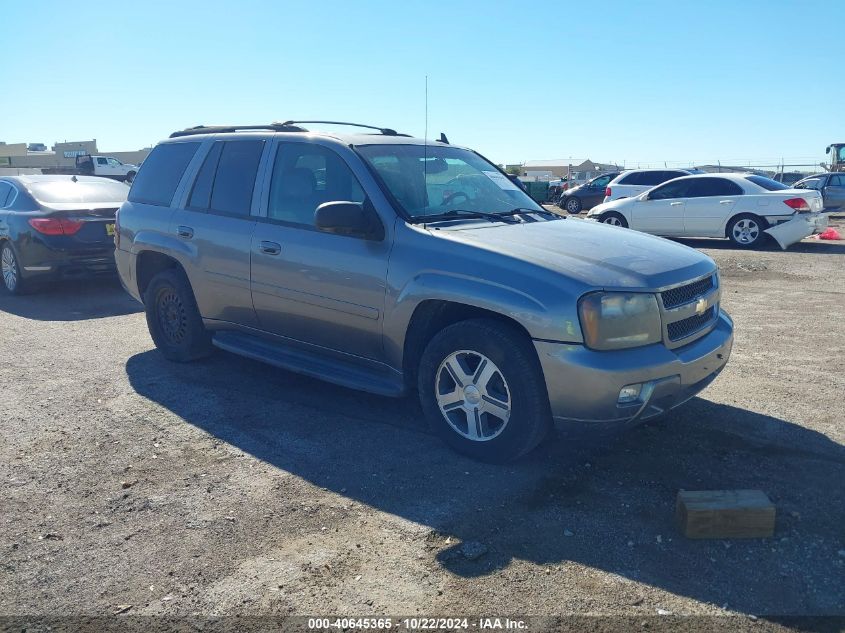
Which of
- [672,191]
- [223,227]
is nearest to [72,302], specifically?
[223,227]

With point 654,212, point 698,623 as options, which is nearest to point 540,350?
point 698,623

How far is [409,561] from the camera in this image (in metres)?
3.29

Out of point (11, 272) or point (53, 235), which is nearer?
point (53, 235)

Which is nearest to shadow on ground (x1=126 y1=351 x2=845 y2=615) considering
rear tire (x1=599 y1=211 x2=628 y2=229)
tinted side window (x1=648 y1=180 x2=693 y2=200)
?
tinted side window (x1=648 y1=180 x2=693 y2=200)

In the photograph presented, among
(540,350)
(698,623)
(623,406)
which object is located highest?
(540,350)

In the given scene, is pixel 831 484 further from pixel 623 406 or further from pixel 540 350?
pixel 540 350

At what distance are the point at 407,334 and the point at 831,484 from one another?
2482mm

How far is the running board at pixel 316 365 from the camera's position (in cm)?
464

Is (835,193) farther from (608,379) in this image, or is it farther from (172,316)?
(608,379)

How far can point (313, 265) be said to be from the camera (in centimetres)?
490

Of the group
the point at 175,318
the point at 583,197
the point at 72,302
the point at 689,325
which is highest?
the point at 583,197

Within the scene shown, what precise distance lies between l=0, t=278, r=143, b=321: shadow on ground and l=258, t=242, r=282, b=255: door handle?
420cm

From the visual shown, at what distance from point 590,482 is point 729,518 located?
2.72ft

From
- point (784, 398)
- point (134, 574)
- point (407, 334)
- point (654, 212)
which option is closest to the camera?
point (134, 574)
